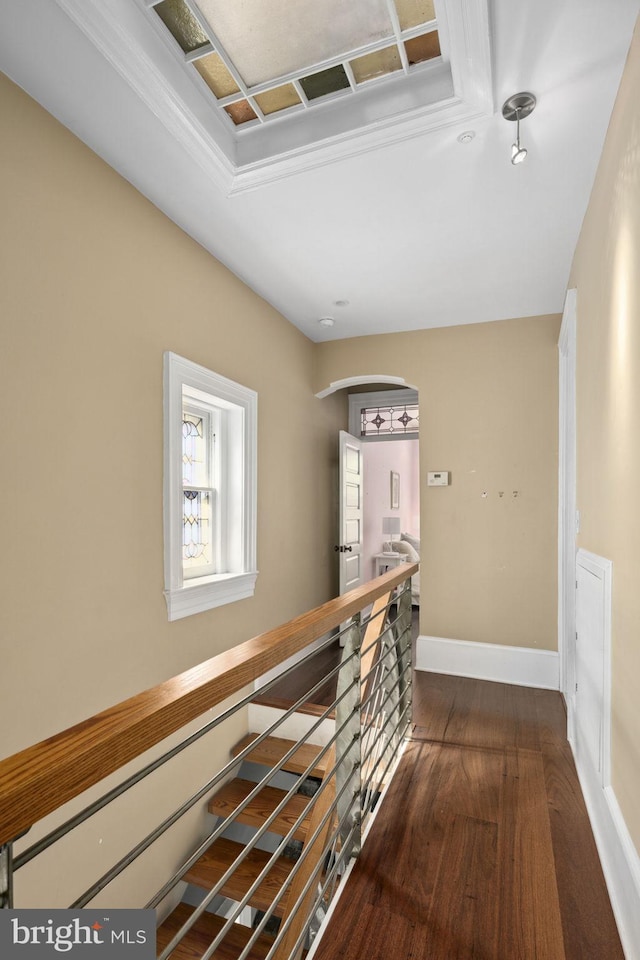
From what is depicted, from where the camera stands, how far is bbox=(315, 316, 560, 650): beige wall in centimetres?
369

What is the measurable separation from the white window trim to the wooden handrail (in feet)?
5.21

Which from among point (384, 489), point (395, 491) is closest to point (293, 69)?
point (384, 489)

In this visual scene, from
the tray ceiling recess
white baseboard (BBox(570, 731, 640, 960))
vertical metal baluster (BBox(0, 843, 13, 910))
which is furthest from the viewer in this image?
the tray ceiling recess

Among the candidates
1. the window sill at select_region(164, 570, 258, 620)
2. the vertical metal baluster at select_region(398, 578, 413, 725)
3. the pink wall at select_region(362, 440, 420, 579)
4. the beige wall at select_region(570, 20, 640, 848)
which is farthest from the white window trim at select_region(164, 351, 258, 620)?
the pink wall at select_region(362, 440, 420, 579)

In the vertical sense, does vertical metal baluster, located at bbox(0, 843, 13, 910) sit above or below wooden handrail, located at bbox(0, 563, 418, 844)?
below

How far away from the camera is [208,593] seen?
2.84 m

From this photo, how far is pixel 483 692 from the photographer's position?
3432 mm

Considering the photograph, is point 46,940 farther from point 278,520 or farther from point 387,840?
point 278,520

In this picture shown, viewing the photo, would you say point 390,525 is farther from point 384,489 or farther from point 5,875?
point 5,875

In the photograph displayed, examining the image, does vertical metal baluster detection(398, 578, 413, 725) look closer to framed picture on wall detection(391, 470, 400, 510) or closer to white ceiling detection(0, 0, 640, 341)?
white ceiling detection(0, 0, 640, 341)

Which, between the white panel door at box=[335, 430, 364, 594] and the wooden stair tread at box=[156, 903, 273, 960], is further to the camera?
the white panel door at box=[335, 430, 364, 594]

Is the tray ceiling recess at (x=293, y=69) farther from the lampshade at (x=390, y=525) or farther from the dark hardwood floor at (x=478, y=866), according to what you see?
the lampshade at (x=390, y=525)

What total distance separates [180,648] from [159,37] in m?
2.48

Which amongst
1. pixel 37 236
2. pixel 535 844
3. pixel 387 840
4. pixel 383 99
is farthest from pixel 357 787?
pixel 383 99
